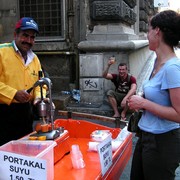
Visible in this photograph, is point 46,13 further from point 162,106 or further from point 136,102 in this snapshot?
point 162,106

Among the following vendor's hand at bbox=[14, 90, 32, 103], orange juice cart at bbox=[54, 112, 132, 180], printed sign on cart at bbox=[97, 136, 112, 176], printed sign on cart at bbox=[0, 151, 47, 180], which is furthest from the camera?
vendor's hand at bbox=[14, 90, 32, 103]

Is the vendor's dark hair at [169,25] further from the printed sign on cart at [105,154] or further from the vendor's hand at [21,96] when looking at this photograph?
the vendor's hand at [21,96]

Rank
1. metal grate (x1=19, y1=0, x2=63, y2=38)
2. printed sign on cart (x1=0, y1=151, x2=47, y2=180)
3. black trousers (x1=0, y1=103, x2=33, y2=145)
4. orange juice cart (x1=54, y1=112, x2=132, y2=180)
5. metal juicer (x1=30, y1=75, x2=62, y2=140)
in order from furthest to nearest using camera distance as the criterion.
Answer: metal grate (x1=19, y1=0, x2=63, y2=38) → black trousers (x1=0, y1=103, x2=33, y2=145) → metal juicer (x1=30, y1=75, x2=62, y2=140) → orange juice cart (x1=54, y1=112, x2=132, y2=180) → printed sign on cart (x1=0, y1=151, x2=47, y2=180)

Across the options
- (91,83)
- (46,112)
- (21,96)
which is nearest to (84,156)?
(46,112)

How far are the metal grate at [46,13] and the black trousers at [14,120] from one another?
15.3ft

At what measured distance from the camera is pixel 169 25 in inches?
79.4

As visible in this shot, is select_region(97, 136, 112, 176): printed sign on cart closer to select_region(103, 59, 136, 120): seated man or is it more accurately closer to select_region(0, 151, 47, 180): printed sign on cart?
select_region(0, 151, 47, 180): printed sign on cart

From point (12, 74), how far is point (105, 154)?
1098mm

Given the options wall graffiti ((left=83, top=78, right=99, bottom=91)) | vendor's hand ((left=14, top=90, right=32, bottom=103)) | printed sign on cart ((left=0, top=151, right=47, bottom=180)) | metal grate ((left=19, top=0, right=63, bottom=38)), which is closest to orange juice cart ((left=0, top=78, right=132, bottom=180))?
printed sign on cart ((left=0, top=151, right=47, bottom=180))

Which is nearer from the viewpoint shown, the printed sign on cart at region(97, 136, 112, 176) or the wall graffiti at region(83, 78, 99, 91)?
the printed sign on cart at region(97, 136, 112, 176)

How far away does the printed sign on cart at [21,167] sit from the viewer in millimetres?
1764

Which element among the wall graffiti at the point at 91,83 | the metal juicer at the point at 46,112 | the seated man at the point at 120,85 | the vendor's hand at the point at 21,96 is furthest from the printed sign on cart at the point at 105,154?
the wall graffiti at the point at 91,83

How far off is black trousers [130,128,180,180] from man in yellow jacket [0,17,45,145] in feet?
3.49

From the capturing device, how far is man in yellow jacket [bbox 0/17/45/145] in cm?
274
